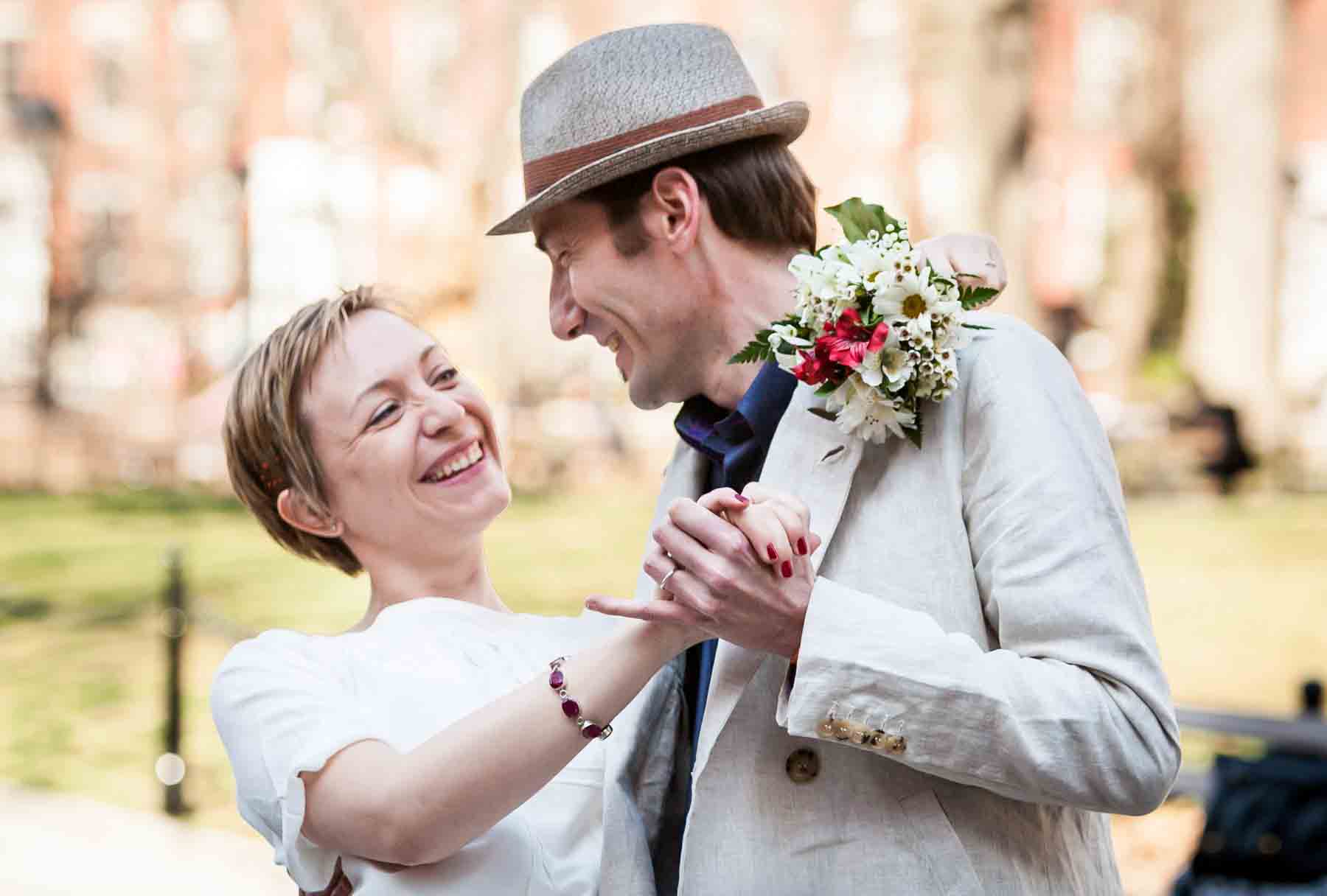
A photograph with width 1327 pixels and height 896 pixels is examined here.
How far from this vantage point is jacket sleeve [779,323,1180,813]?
5.43 feet

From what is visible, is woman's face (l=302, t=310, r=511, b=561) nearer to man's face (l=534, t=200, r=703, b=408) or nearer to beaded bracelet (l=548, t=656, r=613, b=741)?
man's face (l=534, t=200, r=703, b=408)

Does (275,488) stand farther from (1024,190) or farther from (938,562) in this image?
(1024,190)

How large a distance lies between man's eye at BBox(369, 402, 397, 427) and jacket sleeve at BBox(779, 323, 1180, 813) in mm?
927

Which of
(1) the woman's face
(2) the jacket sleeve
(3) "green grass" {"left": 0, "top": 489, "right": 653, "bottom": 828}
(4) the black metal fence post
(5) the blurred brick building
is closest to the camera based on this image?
(2) the jacket sleeve

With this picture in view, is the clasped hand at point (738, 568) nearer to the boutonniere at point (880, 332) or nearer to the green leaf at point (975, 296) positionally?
the boutonniere at point (880, 332)

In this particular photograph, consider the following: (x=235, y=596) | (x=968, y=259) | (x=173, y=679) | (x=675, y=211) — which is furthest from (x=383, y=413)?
(x=235, y=596)

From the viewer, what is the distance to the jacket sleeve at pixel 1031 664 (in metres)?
1.66

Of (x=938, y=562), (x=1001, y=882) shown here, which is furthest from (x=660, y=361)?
(x=1001, y=882)

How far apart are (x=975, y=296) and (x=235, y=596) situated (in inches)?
409

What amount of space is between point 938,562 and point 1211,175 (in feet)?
40.2

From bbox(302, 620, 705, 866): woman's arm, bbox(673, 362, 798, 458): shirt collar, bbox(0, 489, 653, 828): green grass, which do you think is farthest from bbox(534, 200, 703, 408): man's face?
bbox(0, 489, 653, 828): green grass

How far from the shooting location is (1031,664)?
168 cm

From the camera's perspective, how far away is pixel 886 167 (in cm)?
1336

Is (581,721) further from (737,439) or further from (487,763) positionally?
(737,439)
